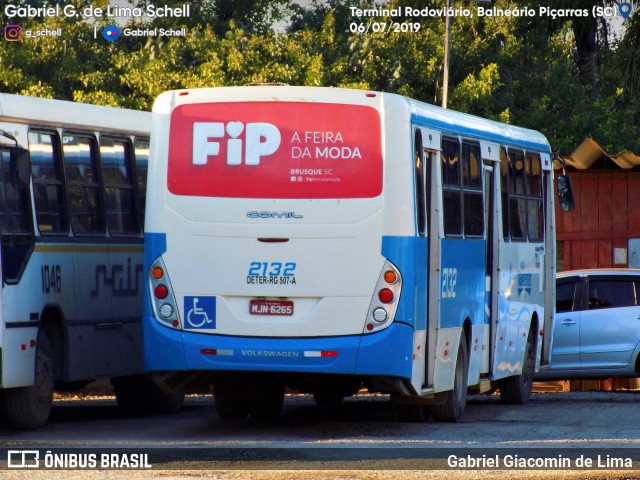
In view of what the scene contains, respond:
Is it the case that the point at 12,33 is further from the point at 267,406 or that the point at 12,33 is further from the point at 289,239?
the point at 289,239

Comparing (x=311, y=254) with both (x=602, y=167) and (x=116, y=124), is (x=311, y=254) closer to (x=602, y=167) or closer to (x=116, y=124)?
(x=116, y=124)

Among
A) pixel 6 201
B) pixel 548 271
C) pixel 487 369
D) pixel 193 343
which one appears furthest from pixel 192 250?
pixel 548 271

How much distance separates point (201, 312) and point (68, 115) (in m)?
2.77

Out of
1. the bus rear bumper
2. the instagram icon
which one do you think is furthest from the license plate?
the instagram icon

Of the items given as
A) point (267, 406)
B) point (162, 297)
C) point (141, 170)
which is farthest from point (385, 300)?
point (141, 170)

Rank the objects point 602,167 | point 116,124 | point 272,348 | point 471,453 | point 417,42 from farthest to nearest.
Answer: point 417,42 → point 602,167 → point 116,124 → point 272,348 → point 471,453

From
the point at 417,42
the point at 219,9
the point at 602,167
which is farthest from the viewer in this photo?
the point at 219,9

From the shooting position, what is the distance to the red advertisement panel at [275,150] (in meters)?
13.1

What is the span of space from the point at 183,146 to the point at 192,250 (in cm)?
89

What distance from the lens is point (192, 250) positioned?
13.3 metres

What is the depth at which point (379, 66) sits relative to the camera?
4212 centimetres

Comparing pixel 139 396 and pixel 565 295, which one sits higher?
pixel 565 295

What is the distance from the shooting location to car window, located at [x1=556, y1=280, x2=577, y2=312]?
845 inches

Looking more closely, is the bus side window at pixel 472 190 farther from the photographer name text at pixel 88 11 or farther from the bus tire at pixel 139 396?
the photographer name text at pixel 88 11
